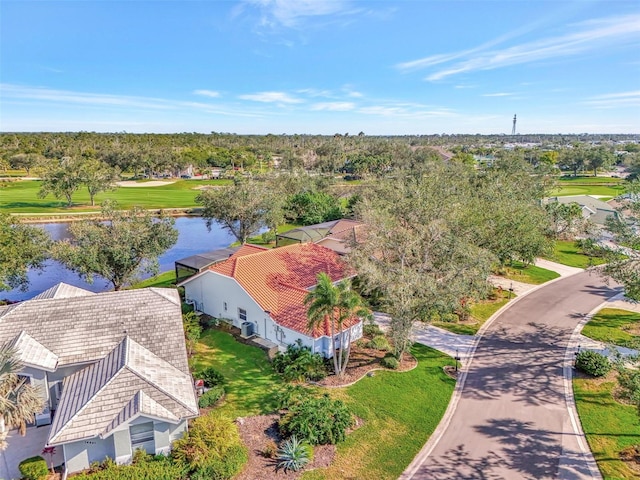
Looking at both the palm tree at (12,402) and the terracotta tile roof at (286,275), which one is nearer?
the palm tree at (12,402)

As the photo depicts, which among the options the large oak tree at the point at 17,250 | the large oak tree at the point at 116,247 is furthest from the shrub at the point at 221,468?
the large oak tree at the point at 17,250

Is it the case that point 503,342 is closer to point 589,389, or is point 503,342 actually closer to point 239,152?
point 589,389

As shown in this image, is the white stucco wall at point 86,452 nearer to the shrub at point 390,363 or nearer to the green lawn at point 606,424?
the shrub at point 390,363

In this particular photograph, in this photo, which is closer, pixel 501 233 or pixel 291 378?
pixel 291 378

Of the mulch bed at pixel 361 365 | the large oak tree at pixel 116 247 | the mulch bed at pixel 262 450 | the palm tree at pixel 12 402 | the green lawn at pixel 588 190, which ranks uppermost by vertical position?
the green lawn at pixel 588 190

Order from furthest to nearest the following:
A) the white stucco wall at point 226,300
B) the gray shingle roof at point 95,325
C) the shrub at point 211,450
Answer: the white stucco wall at point 226,300 < the gray shingle roof at point 95,325 < the shrub at point 211,450

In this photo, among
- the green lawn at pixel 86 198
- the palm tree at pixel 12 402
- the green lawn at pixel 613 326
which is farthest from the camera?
the green lawn at pixel 86 198

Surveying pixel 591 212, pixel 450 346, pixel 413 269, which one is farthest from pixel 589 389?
pixel 591 212
